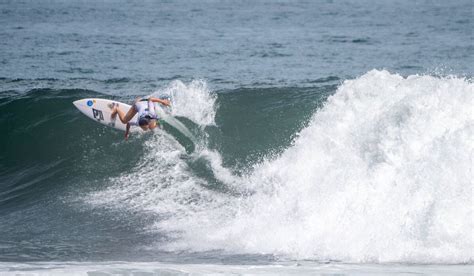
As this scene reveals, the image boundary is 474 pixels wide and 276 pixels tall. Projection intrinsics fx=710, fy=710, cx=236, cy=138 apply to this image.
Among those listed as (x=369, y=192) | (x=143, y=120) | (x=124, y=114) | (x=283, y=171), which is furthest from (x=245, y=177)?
(x=124, y=114)

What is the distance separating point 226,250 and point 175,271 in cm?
156

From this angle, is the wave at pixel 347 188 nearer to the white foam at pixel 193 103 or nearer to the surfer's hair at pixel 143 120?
the surfer's hair at pixel 143 120

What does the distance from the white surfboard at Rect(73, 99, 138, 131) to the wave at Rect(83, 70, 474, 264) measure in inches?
66.7

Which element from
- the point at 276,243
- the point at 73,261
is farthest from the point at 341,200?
the point at 73,261

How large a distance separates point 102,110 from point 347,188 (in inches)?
281

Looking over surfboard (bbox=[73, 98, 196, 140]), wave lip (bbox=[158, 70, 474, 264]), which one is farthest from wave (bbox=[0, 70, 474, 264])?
surfboard (bbox=[73, 98, 196, 140])

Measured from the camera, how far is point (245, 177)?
14.1 m

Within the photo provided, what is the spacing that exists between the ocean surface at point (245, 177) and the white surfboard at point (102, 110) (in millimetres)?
327

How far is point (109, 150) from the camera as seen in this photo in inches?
620

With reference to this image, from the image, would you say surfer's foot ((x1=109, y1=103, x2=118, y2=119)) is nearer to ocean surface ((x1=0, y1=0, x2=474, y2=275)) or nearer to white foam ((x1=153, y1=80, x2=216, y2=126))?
ocean surface ((x1=0, y1=0, x2=474, y2=275))

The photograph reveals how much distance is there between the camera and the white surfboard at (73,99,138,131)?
648 inches

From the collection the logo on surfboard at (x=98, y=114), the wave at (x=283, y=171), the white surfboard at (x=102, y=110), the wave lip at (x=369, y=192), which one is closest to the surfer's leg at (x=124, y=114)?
the white surfboard at (x=102, y=110)

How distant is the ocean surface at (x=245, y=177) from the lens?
10.1 meters

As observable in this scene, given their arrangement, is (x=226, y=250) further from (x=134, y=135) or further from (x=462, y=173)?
(x=134, y=135)
